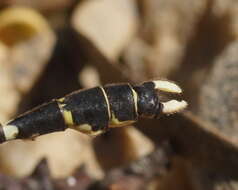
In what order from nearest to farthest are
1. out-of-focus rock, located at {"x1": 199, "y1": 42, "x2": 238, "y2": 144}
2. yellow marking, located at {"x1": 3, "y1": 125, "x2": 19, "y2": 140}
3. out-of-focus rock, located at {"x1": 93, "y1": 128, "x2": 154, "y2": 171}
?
1. yellow marking, located at {"x1": 3, "y1": 125, "x2": 19, "y2": 140}
2. out-of-focus rock, located at {"x1": 199, "y1": 42, "x2": 238, "y2": 144}
3. out-of-focus rock, located at {"x1": 93, "y1": 128, "x2": 154, "y2": 171}

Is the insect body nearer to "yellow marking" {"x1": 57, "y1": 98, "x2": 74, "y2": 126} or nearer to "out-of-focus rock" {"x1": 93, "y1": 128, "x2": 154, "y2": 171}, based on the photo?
"yellow marking" {"x1": 57, "y1": 98, "x2": 74, "y2": 126}

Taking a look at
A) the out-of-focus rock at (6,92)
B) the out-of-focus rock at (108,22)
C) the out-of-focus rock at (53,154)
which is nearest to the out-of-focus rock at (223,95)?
the out-of-focus rock at (53,154)

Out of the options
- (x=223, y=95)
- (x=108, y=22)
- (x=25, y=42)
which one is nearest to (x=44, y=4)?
(x=25, y=42)

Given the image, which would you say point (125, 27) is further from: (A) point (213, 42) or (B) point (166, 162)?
(B) point (166, 162)

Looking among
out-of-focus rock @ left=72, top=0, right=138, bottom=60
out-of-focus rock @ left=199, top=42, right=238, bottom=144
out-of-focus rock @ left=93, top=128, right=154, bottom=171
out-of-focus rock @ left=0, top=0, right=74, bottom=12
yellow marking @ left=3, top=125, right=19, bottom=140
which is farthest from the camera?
out-of-focus rock @ left=0, top=0, right=74, bottom=12

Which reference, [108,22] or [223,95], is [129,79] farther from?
[108,22]

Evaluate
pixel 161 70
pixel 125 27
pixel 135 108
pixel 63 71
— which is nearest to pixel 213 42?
pixel 161 70

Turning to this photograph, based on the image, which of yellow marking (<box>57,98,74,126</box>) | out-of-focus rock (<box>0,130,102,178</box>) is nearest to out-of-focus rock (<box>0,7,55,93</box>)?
out-of-focus rock (<box>0,130,102,178</box>)
